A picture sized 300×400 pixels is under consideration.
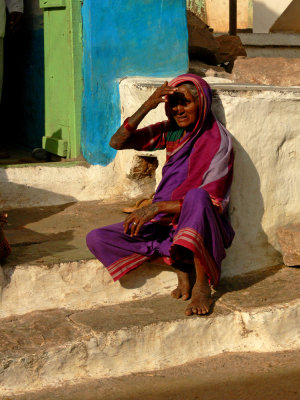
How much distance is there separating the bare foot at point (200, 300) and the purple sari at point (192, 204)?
7cm

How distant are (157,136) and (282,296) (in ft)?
3.90

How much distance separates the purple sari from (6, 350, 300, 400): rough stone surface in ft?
1.62

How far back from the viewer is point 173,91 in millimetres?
3980

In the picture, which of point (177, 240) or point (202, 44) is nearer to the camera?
point (177, 240)

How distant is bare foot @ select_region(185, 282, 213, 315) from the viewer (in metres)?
3.90

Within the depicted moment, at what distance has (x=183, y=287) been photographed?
4168mm

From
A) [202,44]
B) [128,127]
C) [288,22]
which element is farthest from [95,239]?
[288,22]

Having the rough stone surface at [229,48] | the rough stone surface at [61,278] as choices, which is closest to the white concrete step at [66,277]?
the rough stone surface at [61,278]

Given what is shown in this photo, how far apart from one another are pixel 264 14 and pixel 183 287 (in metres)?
9.19

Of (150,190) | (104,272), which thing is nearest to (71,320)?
(104,272)

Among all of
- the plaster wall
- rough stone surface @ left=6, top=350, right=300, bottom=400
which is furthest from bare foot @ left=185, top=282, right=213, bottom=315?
the plaster wall

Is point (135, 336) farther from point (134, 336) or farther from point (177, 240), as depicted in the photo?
point (177, 240)

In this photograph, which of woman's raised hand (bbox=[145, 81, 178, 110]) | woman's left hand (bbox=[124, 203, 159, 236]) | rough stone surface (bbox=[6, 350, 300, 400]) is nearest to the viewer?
rough stone surface (bbox=[6, 350, 300, 400])

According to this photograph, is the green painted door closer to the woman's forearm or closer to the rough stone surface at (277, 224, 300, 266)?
the woman's forearm
